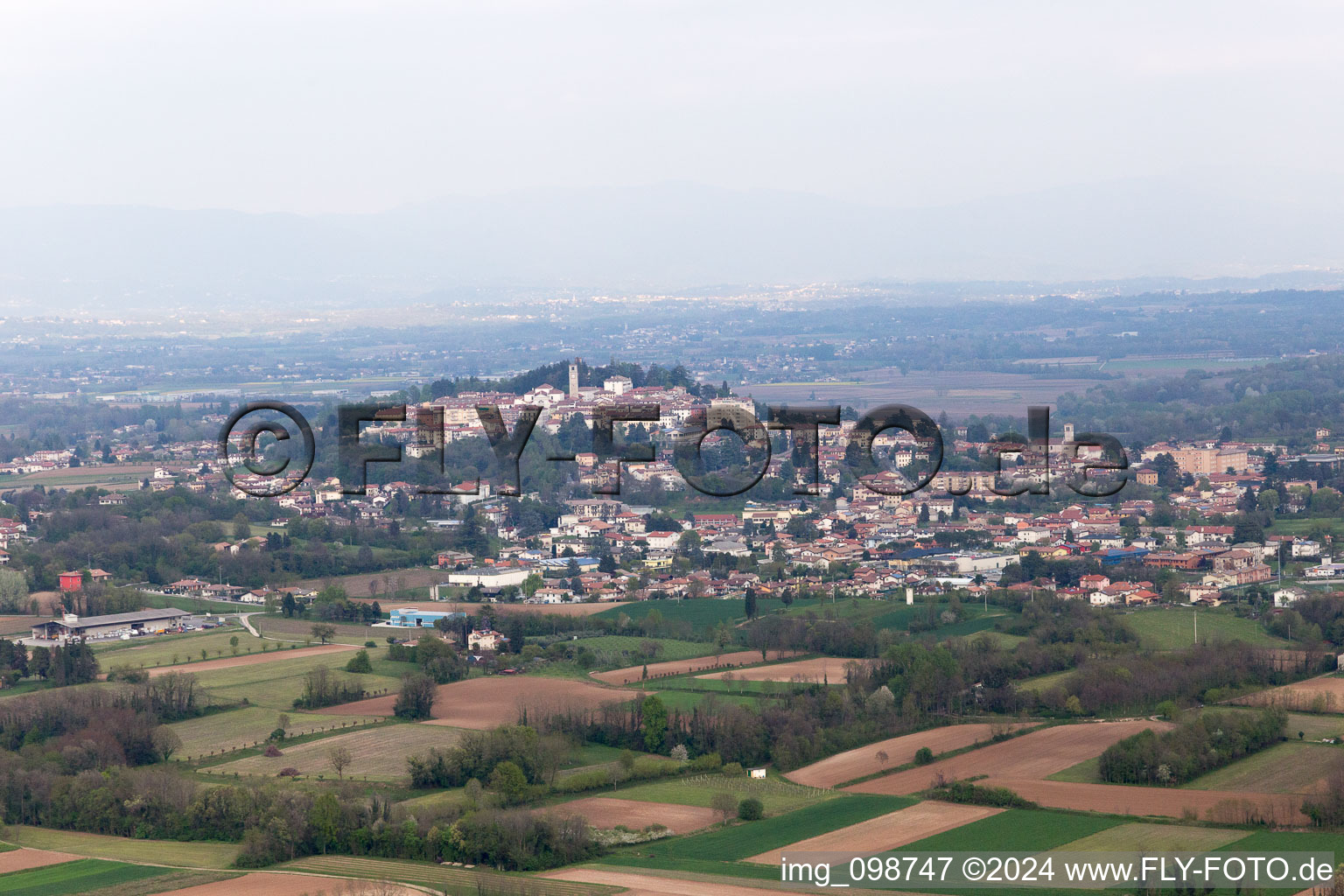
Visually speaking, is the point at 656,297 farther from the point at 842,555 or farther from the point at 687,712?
the point at 687,712

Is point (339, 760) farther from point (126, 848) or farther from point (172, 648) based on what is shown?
point (172, 648)

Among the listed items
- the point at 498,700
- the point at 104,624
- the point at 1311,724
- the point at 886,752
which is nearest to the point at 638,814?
the point at 886,752

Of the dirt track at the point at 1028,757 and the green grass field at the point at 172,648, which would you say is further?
the green grass field at the point at 172,648

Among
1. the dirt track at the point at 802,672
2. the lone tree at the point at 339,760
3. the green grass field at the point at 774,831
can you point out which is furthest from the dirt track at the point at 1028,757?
the lone tree at the point at 339,760

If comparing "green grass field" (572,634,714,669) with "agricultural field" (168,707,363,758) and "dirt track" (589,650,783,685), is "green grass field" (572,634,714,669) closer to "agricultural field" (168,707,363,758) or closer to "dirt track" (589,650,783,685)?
"dirt track" (589,650,783,685)

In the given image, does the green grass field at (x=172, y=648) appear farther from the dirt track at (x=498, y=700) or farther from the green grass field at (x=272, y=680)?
the dirt track at (x=498, y=700)

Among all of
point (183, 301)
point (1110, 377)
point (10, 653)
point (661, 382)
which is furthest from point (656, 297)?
point (10, 653)
